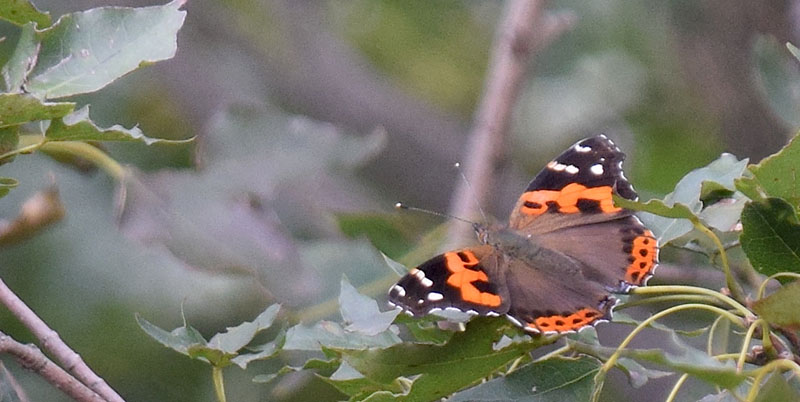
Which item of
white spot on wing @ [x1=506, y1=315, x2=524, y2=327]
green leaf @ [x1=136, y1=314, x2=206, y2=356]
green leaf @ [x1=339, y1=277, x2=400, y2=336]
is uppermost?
white spot on wing @ [x1=506, y1=315, x2=524, y2=327]

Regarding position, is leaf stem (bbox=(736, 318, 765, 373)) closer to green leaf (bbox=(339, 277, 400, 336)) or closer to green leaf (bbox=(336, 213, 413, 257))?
green leaf (bbox=(339, 277, 400, 336))

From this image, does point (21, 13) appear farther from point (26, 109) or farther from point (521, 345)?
point (521, 345)

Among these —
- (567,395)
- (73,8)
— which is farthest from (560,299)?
(73,8)

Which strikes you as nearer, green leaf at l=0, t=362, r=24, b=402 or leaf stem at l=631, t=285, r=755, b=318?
leaf stem at l=631, t=285, r=755, b=318

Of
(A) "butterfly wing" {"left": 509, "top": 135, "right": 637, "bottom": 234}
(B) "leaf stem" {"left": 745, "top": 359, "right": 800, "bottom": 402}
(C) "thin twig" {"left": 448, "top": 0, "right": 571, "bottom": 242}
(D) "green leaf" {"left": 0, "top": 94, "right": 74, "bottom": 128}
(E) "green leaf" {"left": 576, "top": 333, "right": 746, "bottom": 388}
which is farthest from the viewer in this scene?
(C) "thin twig" {"left": 448, "top": 0, "right": 571, "bottom": 242}

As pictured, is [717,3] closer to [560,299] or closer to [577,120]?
[577,120]

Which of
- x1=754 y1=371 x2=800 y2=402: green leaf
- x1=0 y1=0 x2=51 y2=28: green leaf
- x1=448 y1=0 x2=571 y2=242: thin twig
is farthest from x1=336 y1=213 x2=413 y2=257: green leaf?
x1=754 y1=371 x2=800 y2=402: green leaf

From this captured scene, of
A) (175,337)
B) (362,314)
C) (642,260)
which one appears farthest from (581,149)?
(175,337)
